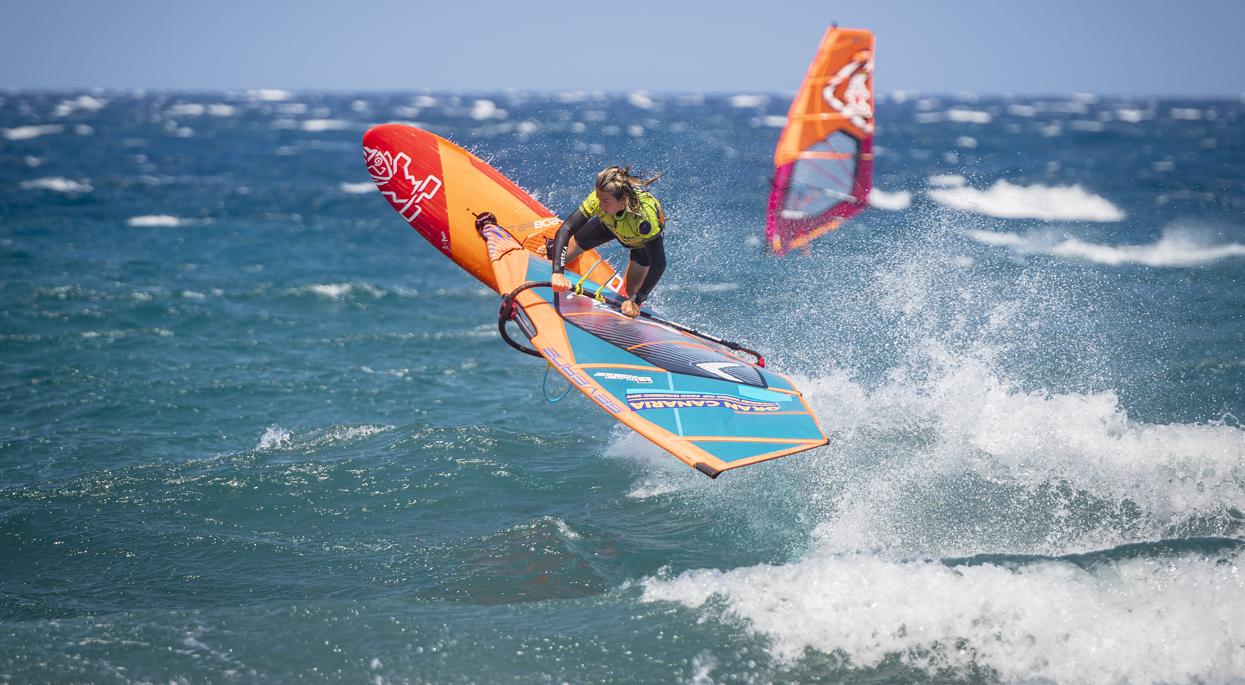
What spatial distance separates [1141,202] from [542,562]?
2336 centimetres

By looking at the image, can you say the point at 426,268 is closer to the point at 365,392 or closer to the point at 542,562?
the point at 365,392

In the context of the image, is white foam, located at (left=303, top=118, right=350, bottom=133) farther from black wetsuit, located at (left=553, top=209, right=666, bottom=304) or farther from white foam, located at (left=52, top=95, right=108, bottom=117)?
black wetsuit, located at (left=553, top=209, right=666, bottom=304)

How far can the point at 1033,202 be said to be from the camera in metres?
24.4

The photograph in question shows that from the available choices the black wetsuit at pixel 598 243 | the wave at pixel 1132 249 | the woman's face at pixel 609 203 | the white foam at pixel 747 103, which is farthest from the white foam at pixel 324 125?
the woman's face at pixel 609 203

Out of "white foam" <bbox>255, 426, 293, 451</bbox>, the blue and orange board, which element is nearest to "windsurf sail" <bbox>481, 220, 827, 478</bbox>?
the blue and orange board

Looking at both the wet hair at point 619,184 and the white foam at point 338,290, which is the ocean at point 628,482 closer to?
the white foam at point 338,290

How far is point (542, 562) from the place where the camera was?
6.84 m

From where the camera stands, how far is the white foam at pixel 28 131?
47.4 metres

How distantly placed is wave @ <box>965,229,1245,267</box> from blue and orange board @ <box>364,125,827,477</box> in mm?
10506

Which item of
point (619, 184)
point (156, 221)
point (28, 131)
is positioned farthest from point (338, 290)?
point (28, 131)

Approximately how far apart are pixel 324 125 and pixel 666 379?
61999 millimetres

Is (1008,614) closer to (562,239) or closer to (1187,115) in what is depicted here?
(562,239)

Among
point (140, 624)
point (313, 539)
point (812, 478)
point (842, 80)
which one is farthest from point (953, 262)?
point (140, 624)

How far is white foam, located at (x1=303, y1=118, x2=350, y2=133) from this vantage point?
197 feet
